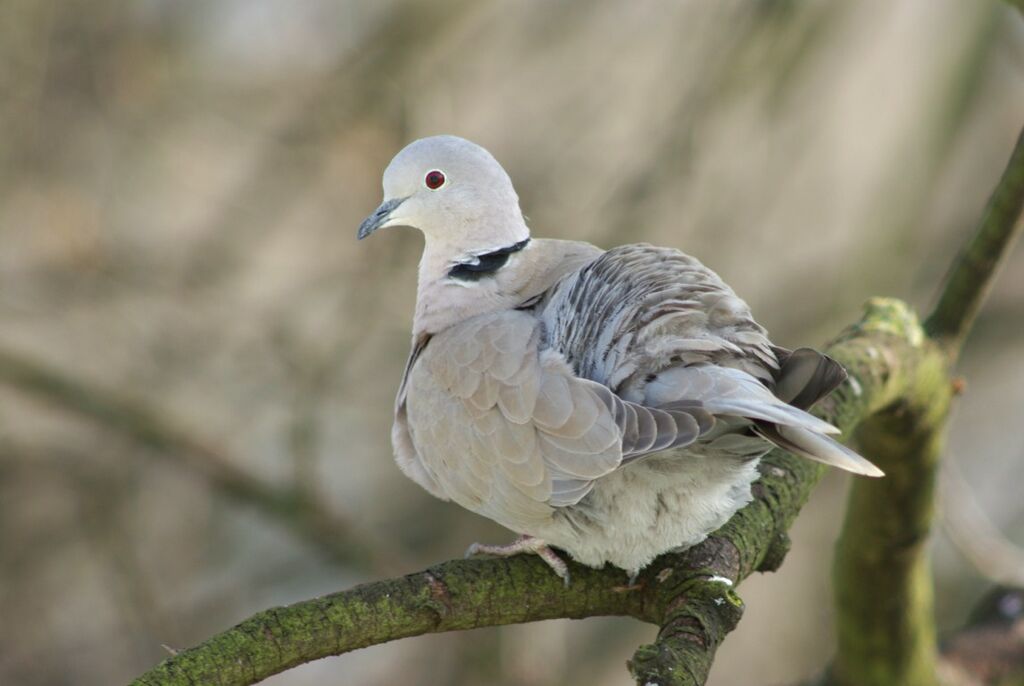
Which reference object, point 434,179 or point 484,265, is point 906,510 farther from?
point 434,179

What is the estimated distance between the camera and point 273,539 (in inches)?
271

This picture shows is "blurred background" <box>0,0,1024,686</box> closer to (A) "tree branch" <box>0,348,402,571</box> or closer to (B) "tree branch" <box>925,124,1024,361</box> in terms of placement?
(A) "tree branch" <box>0,348,402,571</box>

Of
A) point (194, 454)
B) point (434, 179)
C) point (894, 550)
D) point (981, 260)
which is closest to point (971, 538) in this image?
point (894, 550)

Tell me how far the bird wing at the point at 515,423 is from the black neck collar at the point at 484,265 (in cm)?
24

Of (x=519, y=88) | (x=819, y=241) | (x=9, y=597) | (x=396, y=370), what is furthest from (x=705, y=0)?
(x=9, y=597)

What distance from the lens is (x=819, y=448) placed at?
191cm

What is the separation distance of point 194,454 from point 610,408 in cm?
307

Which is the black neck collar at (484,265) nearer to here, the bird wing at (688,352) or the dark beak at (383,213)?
the dark beak at (383,213)

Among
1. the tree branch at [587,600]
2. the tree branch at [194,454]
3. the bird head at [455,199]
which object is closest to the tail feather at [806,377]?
the tree branch at [587,600]

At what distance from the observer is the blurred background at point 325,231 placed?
529cm

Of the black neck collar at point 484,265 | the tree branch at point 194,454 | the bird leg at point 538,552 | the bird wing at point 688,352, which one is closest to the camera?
the bird wing at point 688,352

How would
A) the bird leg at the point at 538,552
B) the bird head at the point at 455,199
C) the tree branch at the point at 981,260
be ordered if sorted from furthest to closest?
the bird head at the point at 455,199, the tree branch at the point at 981,260, the bird leg at the point at 538,552

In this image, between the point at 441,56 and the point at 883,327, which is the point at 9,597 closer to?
the point at 441,56

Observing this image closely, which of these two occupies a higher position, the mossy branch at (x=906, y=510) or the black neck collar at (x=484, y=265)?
the black neck collar at (x=484, y=265)
